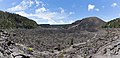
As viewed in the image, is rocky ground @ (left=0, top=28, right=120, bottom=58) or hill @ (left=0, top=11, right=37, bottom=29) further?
hill @ (left=0, top=11, right=37, bottom=29)

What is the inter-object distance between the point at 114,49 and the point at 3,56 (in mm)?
16908

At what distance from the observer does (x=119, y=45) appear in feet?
125

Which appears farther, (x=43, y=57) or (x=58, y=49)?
(x=58, y=49)

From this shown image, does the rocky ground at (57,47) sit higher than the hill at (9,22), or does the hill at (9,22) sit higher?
the hill at (9,22)

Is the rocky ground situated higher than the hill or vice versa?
the hill

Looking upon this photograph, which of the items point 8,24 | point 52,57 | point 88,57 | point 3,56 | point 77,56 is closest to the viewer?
point 3,56

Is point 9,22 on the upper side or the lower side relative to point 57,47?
upper

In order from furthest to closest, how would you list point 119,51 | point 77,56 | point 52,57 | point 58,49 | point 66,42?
point 66,42 < point 58,49 < point 52,57 < point 77,56 < point 119,51

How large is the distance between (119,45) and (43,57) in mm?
13930

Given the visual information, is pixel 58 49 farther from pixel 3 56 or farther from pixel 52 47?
pixel 3 56

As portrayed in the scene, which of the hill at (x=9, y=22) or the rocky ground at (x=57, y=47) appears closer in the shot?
the rocky ground at (x=57, y=47)

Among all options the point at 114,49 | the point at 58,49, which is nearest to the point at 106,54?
the point at 114,49

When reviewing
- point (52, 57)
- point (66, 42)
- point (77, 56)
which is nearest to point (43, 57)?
point (52, 57)

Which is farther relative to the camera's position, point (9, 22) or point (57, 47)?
point (9, 22)
